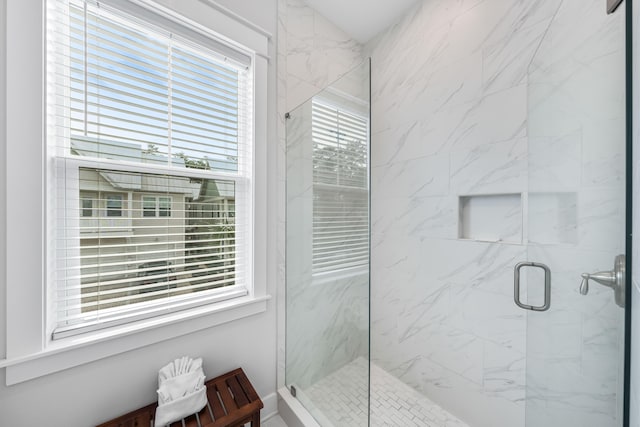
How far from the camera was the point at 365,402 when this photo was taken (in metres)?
1.05

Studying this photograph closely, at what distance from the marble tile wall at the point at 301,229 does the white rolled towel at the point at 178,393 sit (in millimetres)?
573

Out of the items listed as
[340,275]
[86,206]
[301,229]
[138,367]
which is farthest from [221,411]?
[86,206]

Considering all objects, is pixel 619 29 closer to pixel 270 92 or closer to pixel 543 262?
pixel 543 262

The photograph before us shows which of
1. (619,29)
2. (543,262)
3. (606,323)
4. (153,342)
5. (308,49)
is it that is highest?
(308,49)

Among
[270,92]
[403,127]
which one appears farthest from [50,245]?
[403,127]

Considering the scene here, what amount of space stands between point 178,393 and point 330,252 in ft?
2.94

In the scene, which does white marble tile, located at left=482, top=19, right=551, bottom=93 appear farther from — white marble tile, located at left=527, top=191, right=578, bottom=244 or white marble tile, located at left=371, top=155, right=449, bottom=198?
white marble tile, located at left=527, top=191, right=578, bottom=244

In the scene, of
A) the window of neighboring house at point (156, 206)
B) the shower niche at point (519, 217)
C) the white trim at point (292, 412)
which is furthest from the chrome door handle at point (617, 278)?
the window of neighboring house at point (156, 206)

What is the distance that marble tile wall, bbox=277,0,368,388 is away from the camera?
50.8 inches

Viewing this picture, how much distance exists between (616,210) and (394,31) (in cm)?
193

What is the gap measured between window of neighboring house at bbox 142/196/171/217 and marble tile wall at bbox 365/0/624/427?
150cm

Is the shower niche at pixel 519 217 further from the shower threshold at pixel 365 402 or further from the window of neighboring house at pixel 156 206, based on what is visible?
the window of neighboring house at pixel 156 206

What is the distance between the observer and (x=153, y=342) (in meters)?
1.14

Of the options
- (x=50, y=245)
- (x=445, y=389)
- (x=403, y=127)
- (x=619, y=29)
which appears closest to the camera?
(x=619, y=29)
